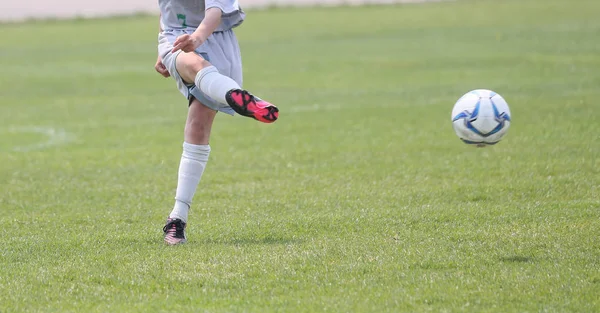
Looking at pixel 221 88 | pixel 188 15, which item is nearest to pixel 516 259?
pixel 221 88

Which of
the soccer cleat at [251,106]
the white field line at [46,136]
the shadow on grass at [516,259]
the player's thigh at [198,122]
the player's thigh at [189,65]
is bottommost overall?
the white field line at [46,136]

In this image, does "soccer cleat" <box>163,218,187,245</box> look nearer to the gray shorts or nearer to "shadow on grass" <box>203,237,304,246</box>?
"shadow on grass" <box>203,237,304,246</box>

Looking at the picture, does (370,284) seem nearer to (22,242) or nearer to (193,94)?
(193,94)

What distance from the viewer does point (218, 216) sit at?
Answer: 8039 millimetres

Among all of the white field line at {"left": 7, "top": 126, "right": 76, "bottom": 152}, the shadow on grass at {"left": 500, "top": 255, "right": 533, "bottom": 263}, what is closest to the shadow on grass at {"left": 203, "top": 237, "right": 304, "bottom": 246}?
the shadow on grass at {"left": 500, "top": 255, "right": 533, "bottom": 263}

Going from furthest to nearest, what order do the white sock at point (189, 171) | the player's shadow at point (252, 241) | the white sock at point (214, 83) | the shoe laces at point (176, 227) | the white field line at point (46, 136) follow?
1. the white field line at point (46, 136)
2. the white sock at point (189, 171)
3. the shoe laces at point (176, 227)
4. the player's shadow at point (252, 241)
5. the white sock at point (214, 83)

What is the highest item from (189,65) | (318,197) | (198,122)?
(189,65)

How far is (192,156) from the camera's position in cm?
693

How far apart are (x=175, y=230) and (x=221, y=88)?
44.3 inches

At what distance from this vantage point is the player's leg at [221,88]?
6016 millimetres

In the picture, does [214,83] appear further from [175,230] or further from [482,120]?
[482,120]

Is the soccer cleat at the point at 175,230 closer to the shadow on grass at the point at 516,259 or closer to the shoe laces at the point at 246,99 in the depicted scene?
the shoe laces at the point at 246,99

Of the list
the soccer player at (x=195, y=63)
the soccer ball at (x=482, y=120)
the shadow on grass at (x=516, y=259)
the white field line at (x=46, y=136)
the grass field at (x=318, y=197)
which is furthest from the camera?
the white field line at (x=46, y=136)

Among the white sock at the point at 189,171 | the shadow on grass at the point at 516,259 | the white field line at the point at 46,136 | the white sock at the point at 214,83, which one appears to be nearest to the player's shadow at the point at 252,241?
the white sock at the point at 189,171
